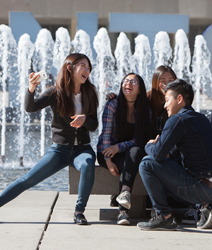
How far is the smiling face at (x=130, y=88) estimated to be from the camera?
393 cm

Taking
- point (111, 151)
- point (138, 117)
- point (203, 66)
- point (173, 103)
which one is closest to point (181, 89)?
point (173, 103)

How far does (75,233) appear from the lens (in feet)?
10.7

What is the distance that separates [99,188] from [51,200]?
890 millimetres

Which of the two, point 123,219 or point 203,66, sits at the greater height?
point 203,66

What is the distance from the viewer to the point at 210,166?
10.9 feet

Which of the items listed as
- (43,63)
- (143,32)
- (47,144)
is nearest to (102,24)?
(143,32)

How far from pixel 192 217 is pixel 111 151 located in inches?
36.4

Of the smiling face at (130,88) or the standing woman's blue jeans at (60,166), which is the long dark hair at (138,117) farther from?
the standing woman's blue jeans at (60,166)

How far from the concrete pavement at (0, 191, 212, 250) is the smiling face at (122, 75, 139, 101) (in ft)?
3.69

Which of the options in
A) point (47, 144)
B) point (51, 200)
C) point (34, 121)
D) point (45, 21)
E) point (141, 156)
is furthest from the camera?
point (45, 21)

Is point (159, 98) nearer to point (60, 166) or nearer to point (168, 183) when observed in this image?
point (168, 183)

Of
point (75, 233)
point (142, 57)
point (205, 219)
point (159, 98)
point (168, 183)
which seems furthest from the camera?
point (142, 57)

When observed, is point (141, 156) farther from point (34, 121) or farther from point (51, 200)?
point (34, 121)

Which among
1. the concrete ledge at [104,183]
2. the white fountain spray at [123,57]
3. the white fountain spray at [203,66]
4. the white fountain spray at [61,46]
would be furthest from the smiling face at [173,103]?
the white fountain spray at [203,66]
